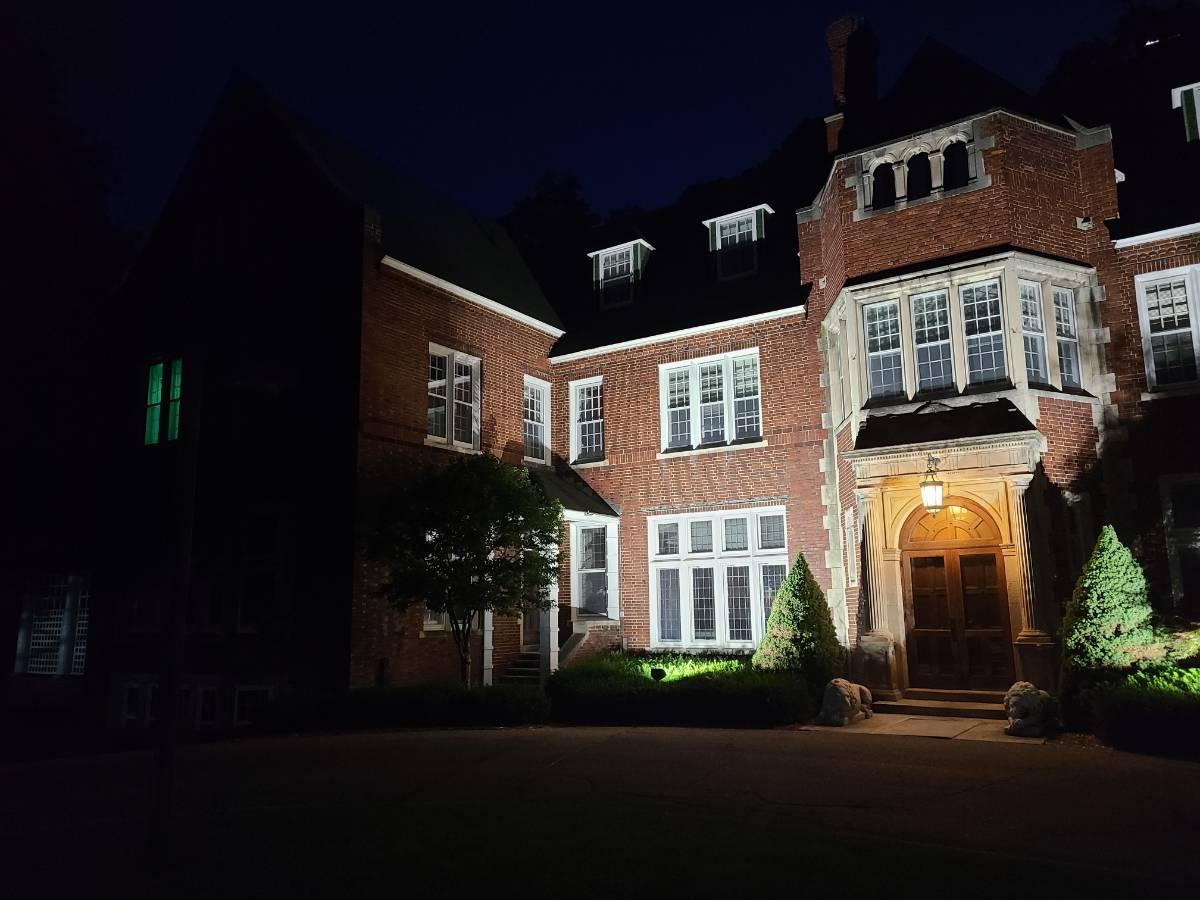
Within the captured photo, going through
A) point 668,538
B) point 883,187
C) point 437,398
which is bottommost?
point 668,538

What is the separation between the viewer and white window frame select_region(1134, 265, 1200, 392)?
48.9 feet

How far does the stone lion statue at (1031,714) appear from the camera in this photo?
38.5 ft

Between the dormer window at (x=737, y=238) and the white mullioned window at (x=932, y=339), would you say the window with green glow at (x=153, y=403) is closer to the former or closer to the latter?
the dormer window at (x=737, y=238)

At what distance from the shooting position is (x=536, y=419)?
21.4 metres

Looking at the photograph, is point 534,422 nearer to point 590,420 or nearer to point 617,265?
point 590,420

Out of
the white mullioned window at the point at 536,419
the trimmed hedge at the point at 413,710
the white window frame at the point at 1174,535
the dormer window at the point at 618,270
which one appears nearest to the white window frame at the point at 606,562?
the white mullioned window at the point at 536,419

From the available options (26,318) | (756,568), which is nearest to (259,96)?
(26,318)

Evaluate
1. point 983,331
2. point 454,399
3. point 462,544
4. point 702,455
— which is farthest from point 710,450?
point 462,544

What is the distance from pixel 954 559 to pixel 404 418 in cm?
1013

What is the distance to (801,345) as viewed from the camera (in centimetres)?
1853

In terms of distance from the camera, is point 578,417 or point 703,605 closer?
point 703,605

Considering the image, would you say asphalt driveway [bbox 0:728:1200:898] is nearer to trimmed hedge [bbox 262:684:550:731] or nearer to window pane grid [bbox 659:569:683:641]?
trimmed hedge [bbox 262:684:550:731]

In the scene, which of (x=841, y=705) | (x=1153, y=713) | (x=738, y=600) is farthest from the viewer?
(x=738, y=600)

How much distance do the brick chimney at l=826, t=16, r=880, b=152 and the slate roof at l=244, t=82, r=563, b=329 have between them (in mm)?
7815
